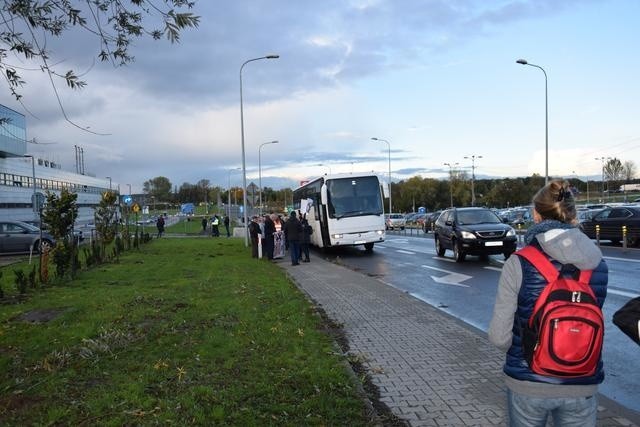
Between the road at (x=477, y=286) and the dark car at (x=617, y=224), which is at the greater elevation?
the dark car at (x=617, y=224)

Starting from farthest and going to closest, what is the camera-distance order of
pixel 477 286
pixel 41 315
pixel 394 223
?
pixel 394 223 → pixel 477 286 → pixel 41 315

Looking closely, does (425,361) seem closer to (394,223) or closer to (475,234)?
(475,234)

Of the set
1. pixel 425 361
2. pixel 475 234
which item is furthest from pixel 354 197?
pixel 425 361

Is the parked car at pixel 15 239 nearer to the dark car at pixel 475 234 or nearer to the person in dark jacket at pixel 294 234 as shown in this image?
the person in dark jacket at pixel 294 234

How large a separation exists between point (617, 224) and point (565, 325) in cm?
2311

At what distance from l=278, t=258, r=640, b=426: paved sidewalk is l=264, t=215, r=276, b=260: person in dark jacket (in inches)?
421

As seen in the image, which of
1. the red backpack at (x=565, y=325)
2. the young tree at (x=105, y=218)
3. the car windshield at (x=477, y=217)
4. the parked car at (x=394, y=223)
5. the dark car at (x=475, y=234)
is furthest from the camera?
the parked car at (x=394, y=223)

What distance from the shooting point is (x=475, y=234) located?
17844mm

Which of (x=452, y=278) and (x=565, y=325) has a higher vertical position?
(x=565, y=325)

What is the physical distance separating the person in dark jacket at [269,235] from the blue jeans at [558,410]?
19405mm

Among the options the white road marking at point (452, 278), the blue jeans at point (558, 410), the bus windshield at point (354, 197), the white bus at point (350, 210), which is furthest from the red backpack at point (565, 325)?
the bus windshield at point (354, 197)

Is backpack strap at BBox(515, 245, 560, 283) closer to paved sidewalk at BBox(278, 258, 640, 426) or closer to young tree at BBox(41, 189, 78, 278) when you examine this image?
paved sidewalk at BBox(278, 258, 640, 426)

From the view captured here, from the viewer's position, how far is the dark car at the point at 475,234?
17.7 meters

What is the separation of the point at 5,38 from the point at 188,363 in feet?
12.1
